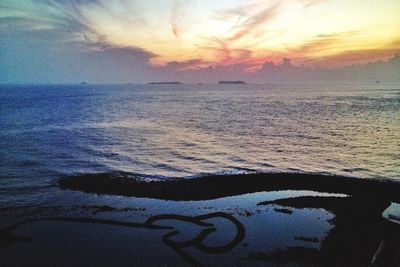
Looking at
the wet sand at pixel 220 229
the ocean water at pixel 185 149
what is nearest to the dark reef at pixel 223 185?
the wet sand at pixel 220 229

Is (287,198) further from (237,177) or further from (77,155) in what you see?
(77,155)

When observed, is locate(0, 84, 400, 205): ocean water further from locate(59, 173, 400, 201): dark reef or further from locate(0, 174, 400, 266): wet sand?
locate(0, 174, 400, 266): wet sand

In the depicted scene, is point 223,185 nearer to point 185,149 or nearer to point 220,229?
point 220,229

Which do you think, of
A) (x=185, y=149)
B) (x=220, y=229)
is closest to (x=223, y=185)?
(x=220, y=229)

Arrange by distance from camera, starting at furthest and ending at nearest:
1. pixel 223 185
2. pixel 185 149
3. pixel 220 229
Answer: pixel 185 149 < pixel 223 185 < pixel 220 229

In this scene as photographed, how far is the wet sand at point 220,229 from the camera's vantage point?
20406 millimetres

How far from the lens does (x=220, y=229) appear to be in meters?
24.6

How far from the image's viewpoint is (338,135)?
69750mm

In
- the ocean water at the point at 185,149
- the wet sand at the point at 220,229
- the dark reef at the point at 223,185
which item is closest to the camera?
the wet sand at the point at 220,229

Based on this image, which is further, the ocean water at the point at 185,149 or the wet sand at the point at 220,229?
the ocean water at the point at 185,149

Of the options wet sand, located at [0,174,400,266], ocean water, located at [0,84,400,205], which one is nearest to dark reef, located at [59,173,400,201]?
wet sand, located at [0,174,400,266]

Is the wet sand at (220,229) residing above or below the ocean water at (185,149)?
below

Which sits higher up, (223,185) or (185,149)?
(185,149)

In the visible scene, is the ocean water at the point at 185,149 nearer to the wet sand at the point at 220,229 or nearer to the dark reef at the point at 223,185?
the dark reef at the point at 223,185
